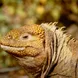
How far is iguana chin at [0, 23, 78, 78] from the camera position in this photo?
361 centimetres

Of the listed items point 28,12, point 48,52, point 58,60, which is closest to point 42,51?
point 48,52

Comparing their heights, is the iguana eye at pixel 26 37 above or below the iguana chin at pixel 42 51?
above

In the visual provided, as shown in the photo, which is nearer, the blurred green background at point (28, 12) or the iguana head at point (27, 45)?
the iguana head at point (27, 45)

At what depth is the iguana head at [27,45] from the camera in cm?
362

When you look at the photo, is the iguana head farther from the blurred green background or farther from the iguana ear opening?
the blurred green background

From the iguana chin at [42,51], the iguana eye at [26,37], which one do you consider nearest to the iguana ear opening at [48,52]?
the iguana chin at [42,51]

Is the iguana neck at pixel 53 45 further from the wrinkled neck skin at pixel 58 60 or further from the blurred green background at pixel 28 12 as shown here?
the blurred green background at pixel 28 12

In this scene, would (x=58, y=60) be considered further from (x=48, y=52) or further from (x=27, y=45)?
(x=27, y=45)

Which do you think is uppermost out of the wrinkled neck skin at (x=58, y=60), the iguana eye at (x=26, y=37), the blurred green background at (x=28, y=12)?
the blurred green background at (x=28, y=12)

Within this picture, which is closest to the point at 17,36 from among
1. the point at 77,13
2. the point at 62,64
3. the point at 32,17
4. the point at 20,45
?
the point at 20,45

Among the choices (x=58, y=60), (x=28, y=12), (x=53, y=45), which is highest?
(x=28, y=12)

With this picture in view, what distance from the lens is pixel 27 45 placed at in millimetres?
3658

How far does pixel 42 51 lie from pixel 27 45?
152 mm

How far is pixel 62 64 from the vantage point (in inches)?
143
